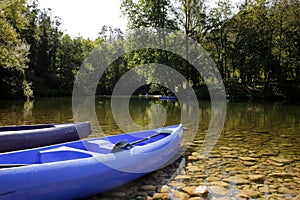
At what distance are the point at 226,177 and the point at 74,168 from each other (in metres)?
2.39

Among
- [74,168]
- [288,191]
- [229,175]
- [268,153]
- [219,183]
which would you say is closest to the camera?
[74,168]

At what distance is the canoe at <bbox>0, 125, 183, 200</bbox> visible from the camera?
2.76 metres

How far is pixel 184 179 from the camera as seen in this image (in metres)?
4.23

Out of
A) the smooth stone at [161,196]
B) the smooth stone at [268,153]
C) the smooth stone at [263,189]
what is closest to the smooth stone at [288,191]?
the smooth stone at [263,189]

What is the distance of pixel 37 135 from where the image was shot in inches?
213

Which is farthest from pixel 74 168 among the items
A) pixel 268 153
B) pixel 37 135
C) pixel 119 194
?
pixel 268 153

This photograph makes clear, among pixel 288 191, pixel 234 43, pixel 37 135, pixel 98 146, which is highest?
pixel 234 43

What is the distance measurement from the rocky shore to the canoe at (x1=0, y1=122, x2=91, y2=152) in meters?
2.39

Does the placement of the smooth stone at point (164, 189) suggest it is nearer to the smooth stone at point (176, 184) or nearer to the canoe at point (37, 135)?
the smooth stone at point (176, 184)

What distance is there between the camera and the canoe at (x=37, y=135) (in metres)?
4.98

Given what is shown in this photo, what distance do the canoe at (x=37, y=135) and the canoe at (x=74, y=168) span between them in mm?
1219

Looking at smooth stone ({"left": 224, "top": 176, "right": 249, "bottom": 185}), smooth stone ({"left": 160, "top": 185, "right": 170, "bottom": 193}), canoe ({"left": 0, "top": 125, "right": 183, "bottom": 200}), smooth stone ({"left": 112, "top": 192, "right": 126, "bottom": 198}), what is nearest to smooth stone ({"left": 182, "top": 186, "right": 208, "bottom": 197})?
smooth stone ({"left": 160, "top": 185, "right": 170, "bottom": 193})

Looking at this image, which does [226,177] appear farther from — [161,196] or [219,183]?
[161,196]

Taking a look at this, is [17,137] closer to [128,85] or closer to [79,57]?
[128,85]
